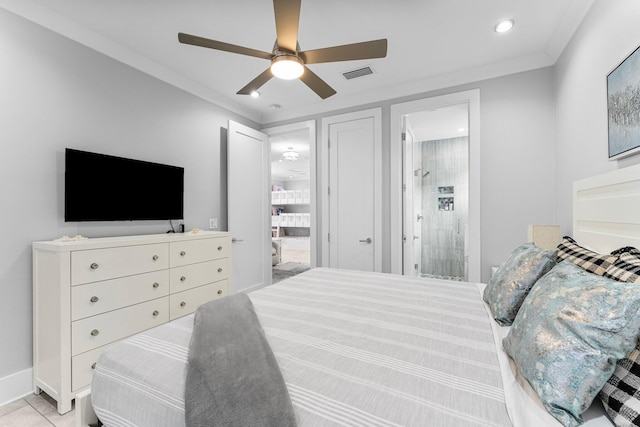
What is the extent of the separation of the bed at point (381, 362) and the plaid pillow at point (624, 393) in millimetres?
45

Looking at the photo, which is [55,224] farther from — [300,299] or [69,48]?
[300,299]

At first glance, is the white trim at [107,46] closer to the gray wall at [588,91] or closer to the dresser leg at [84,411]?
the dresser leg at [84,411]

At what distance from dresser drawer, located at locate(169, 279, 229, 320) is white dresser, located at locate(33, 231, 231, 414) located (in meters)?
0.02

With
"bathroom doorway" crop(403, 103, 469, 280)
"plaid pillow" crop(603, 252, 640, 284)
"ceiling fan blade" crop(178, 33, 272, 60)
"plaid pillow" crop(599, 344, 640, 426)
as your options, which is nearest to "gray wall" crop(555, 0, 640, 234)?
"plaid pillow" crop(603, 252, 640, 284)

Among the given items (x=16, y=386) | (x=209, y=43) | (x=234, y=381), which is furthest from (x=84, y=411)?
(x=209, y=43)

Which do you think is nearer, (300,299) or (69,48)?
(300,299)

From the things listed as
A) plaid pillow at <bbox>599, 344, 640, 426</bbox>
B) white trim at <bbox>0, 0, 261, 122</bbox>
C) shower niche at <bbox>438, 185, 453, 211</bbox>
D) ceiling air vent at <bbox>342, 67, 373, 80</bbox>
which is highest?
ceiling air vent at <bbox>342, 67, 373, 80</bbox>

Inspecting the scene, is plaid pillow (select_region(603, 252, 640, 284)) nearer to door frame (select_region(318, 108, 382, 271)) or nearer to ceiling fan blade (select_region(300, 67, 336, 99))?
ceiling fan blade (select_region(300, 67, 336, 99))

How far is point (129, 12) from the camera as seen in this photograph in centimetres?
197

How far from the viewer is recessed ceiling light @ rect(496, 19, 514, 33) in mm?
2073

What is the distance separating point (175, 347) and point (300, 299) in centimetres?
73

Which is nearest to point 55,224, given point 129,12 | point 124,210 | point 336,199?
point 124,210

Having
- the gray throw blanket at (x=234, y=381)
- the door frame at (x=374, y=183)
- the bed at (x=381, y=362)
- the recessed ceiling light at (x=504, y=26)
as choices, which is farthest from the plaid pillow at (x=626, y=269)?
the door frame at (x=374, y=183)

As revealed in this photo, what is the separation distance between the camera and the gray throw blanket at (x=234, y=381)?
2.29ft
